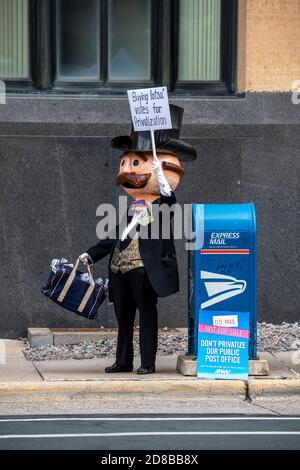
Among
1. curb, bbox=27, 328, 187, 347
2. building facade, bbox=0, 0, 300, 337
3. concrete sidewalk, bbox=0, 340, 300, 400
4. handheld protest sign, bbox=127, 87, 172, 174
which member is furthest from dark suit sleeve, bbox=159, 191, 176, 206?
building facade, bbox=0, 0, 300, 337


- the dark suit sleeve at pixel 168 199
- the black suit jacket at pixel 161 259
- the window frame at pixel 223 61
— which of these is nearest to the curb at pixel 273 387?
the black suit jacket at pixel 161 259

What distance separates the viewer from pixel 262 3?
13305 millimetres

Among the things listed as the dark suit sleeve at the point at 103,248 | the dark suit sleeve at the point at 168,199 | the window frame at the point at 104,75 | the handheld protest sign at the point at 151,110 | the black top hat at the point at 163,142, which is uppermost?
the window frame at the point at 104,75

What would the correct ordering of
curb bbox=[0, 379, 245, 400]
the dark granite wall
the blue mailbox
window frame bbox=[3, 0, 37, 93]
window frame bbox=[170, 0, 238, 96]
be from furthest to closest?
window frame bbox=[170, 0, 238, 96], window frame bbox=[3, 0, 37, 93], the dark granite wall, the blue mailbox, curb bbox=[0, 379, 245, 400]

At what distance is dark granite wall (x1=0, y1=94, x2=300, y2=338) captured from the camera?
1305 centimetres

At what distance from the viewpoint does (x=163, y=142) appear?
10883mm

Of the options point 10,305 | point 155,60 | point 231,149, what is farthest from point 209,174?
point 10,305

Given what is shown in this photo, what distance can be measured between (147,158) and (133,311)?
1373mm

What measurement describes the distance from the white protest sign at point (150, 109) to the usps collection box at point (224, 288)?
33.0 inches

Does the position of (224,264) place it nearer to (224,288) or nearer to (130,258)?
(224,288)

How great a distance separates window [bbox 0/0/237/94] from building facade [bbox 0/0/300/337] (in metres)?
0.01

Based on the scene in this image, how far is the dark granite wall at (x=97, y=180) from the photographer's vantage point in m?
13.1

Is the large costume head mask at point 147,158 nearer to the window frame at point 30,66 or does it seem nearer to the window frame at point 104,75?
the window frame at point 104,75

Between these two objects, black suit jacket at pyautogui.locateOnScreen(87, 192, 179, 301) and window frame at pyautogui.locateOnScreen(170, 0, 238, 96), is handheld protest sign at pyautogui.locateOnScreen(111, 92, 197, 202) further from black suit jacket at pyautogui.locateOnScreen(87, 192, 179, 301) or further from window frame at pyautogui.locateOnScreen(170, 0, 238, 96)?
window frame at pyautogui.locateOnScreen(170, 0, 238, 96)
